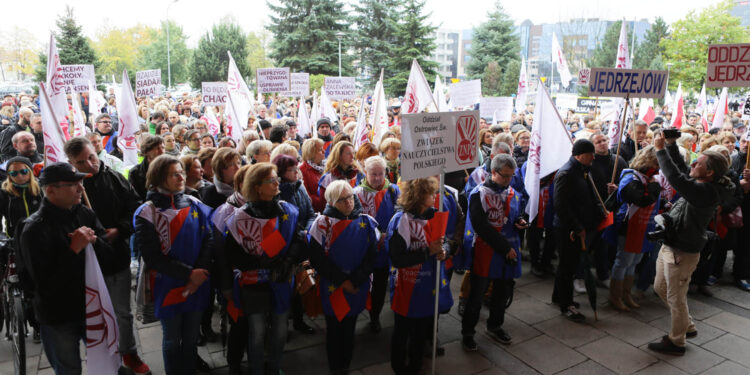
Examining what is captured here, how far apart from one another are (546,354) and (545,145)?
2.45 metres

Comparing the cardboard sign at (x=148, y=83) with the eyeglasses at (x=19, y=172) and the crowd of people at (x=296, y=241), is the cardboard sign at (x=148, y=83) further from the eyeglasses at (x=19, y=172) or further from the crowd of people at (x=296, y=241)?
the eyeglasses at (x=19, y=172)

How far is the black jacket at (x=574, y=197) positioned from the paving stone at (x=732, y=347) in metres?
1.65

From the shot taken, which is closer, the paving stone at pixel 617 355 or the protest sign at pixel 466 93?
the paving stone at pixel 617 355

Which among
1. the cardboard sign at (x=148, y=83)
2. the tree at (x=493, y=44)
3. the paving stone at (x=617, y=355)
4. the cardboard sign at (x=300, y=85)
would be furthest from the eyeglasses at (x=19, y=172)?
the tree at (x=493, y=44)

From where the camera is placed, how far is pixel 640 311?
6000 mm

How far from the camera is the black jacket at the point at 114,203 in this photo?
4312 mm

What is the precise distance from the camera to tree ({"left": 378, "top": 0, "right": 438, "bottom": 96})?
3678cm

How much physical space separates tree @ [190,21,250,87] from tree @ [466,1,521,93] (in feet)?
63.4

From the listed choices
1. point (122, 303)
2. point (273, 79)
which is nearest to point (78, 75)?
point (273, 79)

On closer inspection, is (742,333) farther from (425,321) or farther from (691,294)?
(425,321)

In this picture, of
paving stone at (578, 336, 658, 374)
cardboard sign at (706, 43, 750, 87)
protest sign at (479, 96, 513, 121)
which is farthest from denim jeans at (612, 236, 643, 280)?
protest sign at (479, 96, 513, 121)

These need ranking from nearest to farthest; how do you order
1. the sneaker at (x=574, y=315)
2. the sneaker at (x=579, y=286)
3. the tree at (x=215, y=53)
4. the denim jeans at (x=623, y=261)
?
the sneaker at (x=574, y=315) → the denim jeans at (x=623, y=261) → the sneaker at (x=579, y=286) → the tree at (x=215, y=53)

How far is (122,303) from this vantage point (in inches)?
171

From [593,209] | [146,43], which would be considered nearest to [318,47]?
[146,43]
